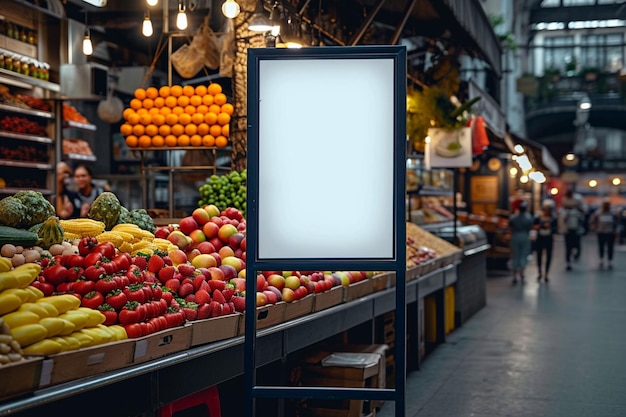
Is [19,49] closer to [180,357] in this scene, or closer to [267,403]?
[267,403]

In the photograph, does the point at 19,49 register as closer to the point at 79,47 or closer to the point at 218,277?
the point at 79,47

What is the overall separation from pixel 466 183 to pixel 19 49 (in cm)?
1633

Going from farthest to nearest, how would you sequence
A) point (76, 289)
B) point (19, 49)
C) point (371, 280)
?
1. point (19, 49)
2. point (371, 280)
3. point (76, 289)

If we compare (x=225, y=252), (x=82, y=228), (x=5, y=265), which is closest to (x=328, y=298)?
(x=225, y=252)

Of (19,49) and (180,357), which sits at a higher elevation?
(19,49)

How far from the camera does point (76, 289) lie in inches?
158

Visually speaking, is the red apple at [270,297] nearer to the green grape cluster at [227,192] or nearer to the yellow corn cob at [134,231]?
the yellow corn cob at [134,231]

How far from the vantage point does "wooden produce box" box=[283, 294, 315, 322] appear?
16.9 feet

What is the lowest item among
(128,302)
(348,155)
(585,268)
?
(585,268)

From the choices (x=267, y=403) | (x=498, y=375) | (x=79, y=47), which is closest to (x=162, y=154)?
(x=79, y=47)

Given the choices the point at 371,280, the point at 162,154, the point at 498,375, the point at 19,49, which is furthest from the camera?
the point at 162,154

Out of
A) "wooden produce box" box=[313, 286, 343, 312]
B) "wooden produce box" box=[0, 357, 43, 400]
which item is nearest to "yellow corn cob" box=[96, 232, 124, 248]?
"wooden produce box" box=[313, 286, 343, 312]

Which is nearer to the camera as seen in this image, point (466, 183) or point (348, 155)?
point (348, 155)

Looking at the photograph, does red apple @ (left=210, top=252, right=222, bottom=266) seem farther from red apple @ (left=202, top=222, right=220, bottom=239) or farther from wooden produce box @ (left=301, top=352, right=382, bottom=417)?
wooden produce box @ (left=301, top=352, right=382, bottom=417)
